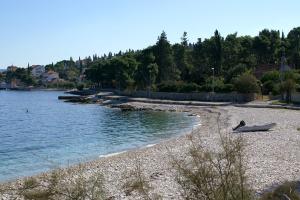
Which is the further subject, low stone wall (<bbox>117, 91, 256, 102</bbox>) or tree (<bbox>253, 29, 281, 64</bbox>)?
tree (<bbox>253, 29, 281, 64</bbox>)

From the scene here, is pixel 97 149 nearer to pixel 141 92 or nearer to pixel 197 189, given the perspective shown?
pixel 197 189

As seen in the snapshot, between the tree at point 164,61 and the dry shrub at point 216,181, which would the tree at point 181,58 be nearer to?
the tree at point 164,61

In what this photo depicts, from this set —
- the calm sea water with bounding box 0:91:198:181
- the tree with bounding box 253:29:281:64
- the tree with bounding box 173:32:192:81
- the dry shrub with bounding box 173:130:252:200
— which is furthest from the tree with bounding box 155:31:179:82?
the dry shrub with bounding box 173:130:252:200

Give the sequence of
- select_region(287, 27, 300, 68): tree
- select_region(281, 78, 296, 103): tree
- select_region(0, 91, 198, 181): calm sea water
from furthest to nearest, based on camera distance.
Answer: select_region(287, 27, 300, 68): tree, select_region(281, 78, 296, 103): tree, select_region(0, 91, 198, 181): calm sea water

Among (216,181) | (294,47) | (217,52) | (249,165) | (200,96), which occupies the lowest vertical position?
(249,165)

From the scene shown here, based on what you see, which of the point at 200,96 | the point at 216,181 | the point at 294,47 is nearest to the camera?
the point at 216,181

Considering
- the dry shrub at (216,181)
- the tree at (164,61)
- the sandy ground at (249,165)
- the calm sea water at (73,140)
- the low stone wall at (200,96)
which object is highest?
the tree at (164,61)

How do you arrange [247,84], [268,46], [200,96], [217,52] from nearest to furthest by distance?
[247,84] < [200,96] < [217,52] < [268,46]

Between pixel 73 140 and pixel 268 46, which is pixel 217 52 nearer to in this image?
pixel 268 46

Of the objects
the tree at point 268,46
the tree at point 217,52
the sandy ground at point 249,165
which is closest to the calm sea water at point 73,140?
the sandy ground at point 249,165

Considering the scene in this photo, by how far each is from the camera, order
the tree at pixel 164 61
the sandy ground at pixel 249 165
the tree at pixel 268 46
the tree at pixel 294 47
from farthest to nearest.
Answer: the tree at pixel 164 61 → the tree at pixel 268 46 → the tree at pixel 294 47 → the sandy ground at pixel 249 165

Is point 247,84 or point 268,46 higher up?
point 268,46

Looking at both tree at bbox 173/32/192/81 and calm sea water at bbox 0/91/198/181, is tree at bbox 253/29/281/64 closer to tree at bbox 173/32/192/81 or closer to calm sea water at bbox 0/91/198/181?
tree at bbox 173/32/192/81

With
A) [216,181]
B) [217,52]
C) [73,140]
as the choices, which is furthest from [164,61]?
[216,181]
